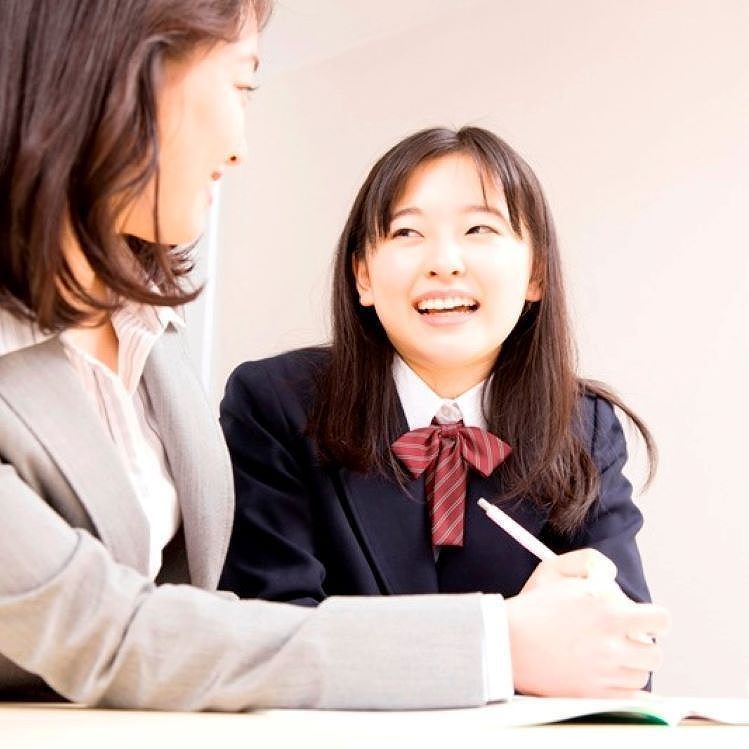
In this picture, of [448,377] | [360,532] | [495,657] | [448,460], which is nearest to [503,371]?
[448,377]

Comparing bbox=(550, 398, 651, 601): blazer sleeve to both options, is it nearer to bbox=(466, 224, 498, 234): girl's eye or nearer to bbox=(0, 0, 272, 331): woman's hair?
bbox=(466, 224, 498, 234): girl's eye

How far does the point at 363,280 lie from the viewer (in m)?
1.62

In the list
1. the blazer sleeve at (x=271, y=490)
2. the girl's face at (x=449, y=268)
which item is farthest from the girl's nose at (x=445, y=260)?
the blazer sleeve at (x=271, y=490)

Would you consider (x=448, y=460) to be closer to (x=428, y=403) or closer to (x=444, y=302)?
(x=428, y=403)

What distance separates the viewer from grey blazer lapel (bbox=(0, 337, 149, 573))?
38.7 inches

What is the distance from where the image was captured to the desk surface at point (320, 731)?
0.71 metres

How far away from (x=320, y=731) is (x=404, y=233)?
894 millimetres

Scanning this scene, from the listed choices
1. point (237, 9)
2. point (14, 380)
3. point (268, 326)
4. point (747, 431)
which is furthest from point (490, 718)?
point (268, 326)

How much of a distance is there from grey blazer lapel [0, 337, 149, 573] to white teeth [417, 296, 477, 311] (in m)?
0.58

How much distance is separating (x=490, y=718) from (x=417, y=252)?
0.79 meters

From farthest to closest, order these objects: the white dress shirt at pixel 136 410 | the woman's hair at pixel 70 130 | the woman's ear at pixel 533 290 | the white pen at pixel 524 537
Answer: the woman's ear at pixel 533 290
the white pen at pixel 524 537
the white dress shirt at pixel 136 410
the woman's hair at pixel 70 130

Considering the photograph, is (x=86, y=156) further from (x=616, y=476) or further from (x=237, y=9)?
(x=616, y=476)

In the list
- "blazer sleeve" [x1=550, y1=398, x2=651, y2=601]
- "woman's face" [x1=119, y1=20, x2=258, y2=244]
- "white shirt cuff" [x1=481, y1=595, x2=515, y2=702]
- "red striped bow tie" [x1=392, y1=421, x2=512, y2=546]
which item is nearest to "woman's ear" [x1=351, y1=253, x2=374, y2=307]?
"red striped bow tie" [x1=392, y1=421, x2=512, y2=546]

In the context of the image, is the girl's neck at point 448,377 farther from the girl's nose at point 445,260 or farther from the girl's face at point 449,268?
the girl's nose at point 445,260
